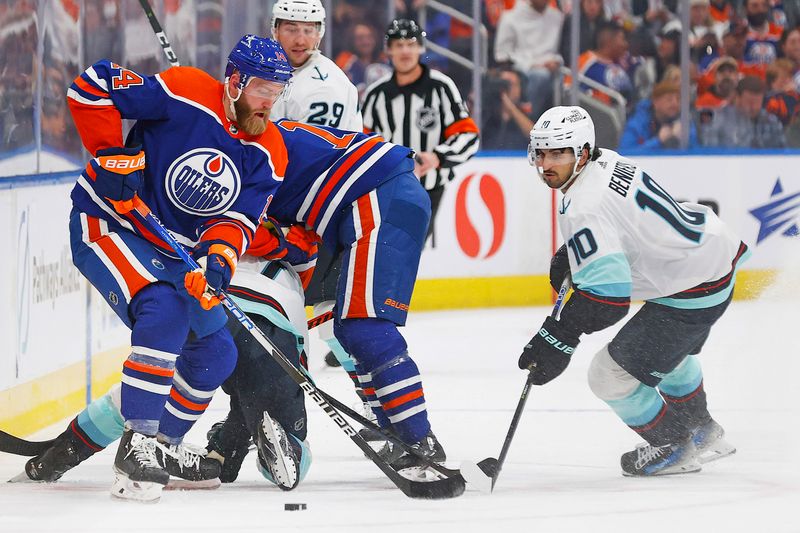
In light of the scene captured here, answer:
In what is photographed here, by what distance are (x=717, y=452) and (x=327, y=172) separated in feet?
4.08

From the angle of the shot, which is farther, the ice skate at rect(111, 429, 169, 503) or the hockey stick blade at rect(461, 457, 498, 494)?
the hockey stick blade at rect(461, 457, 498, 494)

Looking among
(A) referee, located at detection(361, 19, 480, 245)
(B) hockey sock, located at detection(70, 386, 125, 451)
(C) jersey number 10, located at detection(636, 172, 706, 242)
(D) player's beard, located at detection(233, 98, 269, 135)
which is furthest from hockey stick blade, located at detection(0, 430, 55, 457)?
(A) referee, located at detection(361, 19, 480, 245)

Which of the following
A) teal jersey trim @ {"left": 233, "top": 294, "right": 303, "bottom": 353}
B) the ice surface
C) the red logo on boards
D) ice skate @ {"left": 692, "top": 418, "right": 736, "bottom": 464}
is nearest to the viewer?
the ice surface

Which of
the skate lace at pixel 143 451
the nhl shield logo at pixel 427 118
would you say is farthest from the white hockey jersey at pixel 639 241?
the nhl shield logo at pixel 427 118

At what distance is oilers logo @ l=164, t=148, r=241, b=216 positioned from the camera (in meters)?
3.16

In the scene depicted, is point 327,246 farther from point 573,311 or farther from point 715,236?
point 715,236

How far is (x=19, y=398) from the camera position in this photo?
407 centimetres

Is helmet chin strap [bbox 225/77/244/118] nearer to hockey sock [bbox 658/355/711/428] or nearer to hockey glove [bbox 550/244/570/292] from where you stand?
hockey glove [bbox 550/244/570/292]

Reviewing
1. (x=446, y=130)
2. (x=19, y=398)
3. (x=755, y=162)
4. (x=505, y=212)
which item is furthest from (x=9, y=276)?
(x=755, y=162)

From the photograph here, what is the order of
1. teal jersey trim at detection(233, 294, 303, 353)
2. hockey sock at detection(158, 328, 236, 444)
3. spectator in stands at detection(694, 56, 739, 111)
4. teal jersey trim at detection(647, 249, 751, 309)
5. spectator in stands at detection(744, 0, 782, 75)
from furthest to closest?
spectator in stands at detection(744, 0, 782, 75), spectator in stands at detection(694, 56, 739, 111), teal jersey trim at detection(647, 249, 751, 309), teal jersey trim at detection(233, 294, 303, 353), hockey sock at detection(158, 328, 236, 444)

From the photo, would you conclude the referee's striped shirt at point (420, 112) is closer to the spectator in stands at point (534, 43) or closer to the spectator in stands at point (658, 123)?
the spectator in stands at point (534, 43)

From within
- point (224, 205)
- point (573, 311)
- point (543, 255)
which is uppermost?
point (224, 205)

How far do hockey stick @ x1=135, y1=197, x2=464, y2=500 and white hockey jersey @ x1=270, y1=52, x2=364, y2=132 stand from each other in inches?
42.7

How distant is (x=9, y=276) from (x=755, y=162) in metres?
4.85
